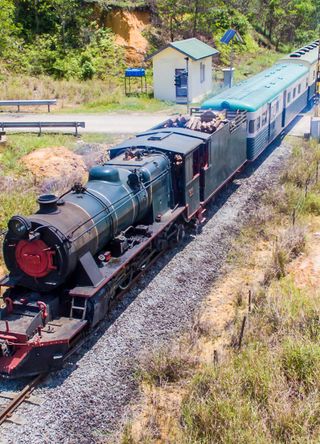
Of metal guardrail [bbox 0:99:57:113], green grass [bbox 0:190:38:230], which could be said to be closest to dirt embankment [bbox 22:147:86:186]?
green grass [bbox 0:190:38:230]

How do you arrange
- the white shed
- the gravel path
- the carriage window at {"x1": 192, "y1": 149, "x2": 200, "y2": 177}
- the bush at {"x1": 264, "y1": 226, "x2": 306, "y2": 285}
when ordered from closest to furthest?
1. the gravel path
2. the bush at {"x1": 264, "y1": 226, "x2": 306, "y2": 285}
3. the carriage window at {"x1": 192, "y1": 149, "x2": 200, "y2": 177}
4. the white shed

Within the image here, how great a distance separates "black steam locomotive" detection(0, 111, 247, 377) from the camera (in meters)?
8.48

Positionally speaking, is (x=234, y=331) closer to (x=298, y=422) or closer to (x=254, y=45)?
(x=298, y=422)

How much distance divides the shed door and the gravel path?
47.1ft

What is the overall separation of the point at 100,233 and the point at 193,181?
3.95m

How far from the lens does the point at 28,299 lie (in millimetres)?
9117

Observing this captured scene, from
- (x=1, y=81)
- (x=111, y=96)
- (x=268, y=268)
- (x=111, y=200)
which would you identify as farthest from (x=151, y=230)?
(x=1, y=81)

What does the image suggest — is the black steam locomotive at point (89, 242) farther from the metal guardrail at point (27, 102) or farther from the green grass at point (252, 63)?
the green grass at point (252, 63)

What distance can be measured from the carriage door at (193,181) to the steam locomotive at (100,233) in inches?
1.0

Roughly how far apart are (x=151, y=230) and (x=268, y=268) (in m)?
2.73

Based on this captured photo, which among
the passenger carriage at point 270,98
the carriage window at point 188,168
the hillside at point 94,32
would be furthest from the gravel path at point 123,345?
the hillside at point 94,32

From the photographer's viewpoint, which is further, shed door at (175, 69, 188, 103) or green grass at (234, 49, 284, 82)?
green grass at (234, 49, 284, 82)

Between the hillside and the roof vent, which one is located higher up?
the hillside

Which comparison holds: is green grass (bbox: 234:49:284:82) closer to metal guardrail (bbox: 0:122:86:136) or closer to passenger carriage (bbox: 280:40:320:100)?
passenger carriage (bbox: 280:40:320:100)
